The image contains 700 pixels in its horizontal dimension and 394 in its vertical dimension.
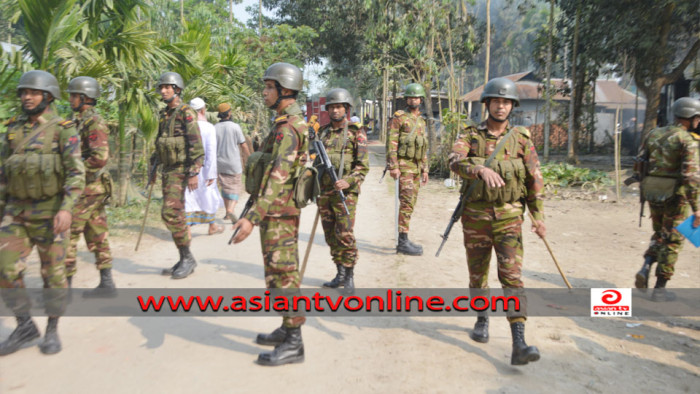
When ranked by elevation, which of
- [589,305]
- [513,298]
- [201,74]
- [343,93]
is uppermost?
[201,74]

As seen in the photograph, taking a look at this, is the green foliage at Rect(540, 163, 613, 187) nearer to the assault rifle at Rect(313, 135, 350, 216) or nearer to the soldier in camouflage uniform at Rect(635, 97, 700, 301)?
the soldier in camouflage uniform at Rect(635, 97, 700, 301)

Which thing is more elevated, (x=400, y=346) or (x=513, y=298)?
(x=513, y=298)

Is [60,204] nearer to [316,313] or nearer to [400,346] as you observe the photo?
[316,313]

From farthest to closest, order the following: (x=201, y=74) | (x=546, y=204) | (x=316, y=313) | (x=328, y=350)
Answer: (x=546, y=204) < (x=201, y=74) < (x=316, y=313) < (x=328, y=350)

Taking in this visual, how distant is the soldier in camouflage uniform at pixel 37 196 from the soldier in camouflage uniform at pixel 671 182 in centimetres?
504

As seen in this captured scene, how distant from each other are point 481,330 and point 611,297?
5.75 ft

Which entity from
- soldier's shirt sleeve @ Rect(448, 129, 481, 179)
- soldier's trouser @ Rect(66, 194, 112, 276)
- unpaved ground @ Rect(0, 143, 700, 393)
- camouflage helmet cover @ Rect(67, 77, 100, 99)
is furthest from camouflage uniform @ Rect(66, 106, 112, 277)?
soldier's shirt sleeve @ Rect(448, 129, 481, 179)

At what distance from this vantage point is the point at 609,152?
64.5ft

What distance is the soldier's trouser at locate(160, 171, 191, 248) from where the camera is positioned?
537 centimetres

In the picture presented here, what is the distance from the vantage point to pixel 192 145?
5414 mm

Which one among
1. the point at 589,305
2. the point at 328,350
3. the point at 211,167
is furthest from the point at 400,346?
the point at 211,167

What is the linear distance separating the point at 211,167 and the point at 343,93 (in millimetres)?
2399

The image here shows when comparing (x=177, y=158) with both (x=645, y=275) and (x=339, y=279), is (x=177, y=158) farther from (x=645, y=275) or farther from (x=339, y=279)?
(x=645, y=275)

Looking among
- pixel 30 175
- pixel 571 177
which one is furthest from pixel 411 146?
pixel 571 177
